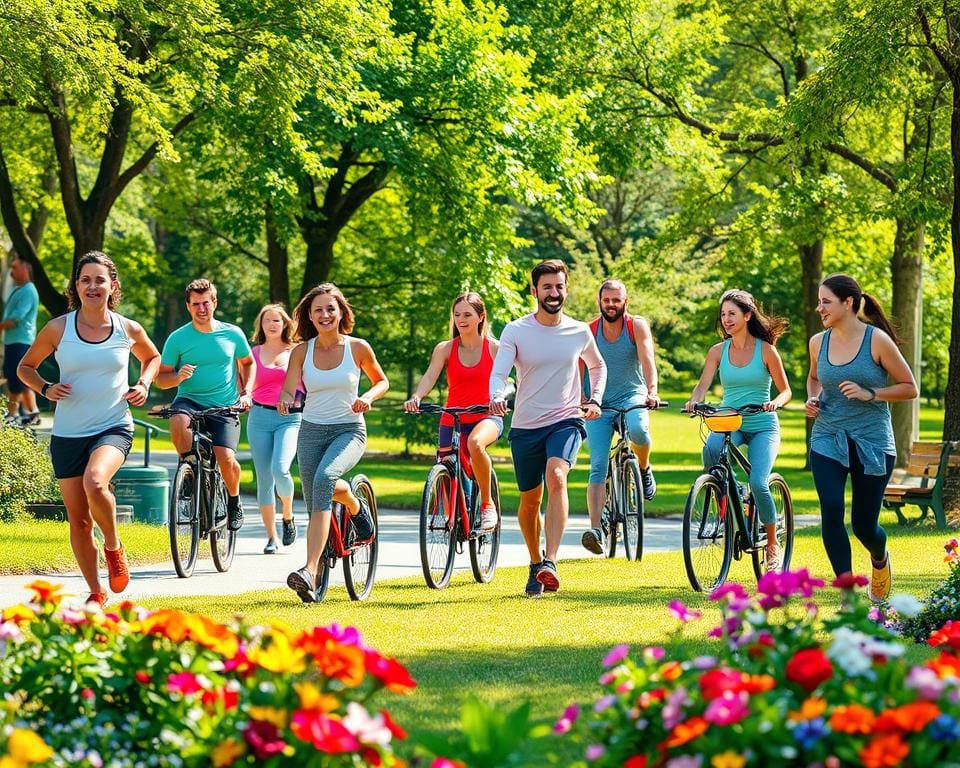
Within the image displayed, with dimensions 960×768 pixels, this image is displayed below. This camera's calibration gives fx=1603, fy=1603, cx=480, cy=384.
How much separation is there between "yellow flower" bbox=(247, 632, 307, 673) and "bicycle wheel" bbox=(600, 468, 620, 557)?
849cm

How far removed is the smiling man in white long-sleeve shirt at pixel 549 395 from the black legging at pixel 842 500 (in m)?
1.70

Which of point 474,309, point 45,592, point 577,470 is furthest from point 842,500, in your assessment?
point 577,470

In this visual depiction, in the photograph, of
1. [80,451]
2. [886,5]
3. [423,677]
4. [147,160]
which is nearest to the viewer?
[423,677]

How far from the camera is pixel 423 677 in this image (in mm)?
7184

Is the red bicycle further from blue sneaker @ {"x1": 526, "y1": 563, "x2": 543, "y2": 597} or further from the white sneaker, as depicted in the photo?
blue sneaker @ {"x1": 526, "y1": 563, "x2": 543, "y2": 597}

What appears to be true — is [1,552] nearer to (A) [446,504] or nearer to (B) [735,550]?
(A) [446,504]

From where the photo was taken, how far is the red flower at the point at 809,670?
13.2 ft

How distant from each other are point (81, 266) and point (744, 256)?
21460 millimetres

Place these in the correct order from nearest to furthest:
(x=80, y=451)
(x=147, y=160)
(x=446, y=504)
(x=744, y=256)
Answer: (x=80, y=451), (x=446, y=504), (x=147, y=160), (x=744, y=256)

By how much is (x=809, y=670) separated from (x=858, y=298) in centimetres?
560

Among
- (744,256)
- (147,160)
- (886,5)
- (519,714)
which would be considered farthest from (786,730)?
(744,256)

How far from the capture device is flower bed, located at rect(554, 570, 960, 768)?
3732mm

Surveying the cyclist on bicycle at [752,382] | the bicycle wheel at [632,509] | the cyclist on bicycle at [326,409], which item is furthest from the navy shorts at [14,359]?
the cyclist on bicycle at [752,382]

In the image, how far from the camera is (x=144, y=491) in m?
15.3
